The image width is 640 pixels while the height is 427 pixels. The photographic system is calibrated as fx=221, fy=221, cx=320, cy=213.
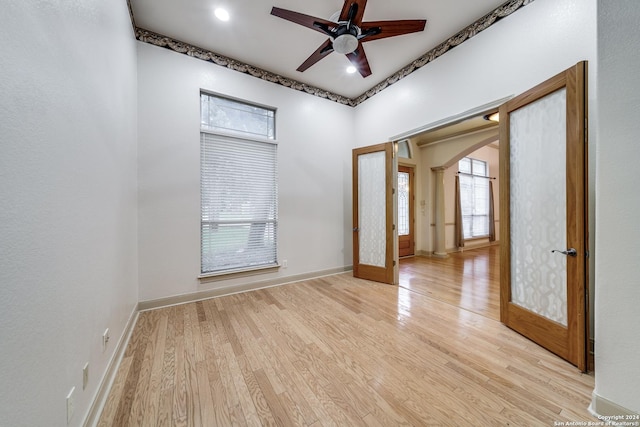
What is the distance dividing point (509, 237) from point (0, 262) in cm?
330

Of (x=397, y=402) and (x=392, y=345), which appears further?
(x=392, y=345)

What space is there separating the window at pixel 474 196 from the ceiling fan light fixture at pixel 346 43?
5.36 m

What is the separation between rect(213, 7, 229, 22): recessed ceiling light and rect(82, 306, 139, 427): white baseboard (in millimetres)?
3335

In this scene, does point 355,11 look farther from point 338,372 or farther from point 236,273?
point 236,273

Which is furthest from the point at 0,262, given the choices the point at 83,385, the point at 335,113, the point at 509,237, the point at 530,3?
the point at 335,113

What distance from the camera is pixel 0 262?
2.19 feet

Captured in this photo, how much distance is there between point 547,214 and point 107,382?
359 cm

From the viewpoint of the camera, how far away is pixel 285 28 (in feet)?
8.65

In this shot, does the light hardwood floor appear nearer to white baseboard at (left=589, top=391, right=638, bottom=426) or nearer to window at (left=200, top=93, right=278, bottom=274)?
white baseboard at (left=589, top=391, right=638, bottom=426)

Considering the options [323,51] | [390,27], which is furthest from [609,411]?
[323,51]

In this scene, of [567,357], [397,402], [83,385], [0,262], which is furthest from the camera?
[567,357]

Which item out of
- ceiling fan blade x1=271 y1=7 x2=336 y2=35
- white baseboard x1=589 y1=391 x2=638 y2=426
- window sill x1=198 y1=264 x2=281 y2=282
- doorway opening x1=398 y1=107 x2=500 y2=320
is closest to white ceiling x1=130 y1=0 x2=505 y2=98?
ceiling fan blade x1=271 y1=7 x2=336 y2=35

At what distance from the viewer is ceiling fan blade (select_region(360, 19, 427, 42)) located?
7.06 ft

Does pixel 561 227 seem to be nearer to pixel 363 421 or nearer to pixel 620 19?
pixel 620 19
